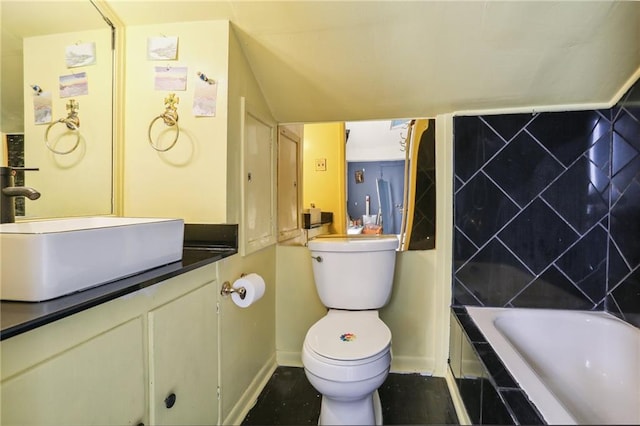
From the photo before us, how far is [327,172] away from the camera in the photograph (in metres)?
1.88

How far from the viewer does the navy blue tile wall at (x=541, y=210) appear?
1527 millimetres

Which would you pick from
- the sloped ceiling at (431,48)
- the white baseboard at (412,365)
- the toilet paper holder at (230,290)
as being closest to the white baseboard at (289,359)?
the white baseboard at (412,365)

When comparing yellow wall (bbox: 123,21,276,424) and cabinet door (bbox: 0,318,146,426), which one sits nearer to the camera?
cabinet door (bbox: 0,318,146,426)

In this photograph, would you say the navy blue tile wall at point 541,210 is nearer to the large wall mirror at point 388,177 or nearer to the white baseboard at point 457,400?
A: the large wall mirror at point 388,177

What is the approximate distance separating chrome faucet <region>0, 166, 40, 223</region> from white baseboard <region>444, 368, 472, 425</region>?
158 cm

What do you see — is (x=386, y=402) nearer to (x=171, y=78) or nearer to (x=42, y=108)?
(x=171, y=78)

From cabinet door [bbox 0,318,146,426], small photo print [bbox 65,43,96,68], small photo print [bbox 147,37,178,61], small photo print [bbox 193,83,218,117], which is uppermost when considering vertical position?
small photo print [bbox 147,37,178,61]

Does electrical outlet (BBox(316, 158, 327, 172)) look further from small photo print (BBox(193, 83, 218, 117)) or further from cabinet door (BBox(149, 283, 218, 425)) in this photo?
cabinet door (BBox(149, 283, 218, 425))

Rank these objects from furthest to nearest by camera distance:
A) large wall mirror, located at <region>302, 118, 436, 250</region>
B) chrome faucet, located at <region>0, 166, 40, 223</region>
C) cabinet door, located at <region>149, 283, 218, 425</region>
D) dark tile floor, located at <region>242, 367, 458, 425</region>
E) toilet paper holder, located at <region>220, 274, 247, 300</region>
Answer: large wall mirror, located at <region>302, 118, 436, 250</region>, dark tile floor, located at <region>242, 367, 458, 425</region>, toilet paper holder, located at <region>220, 274, 247, 300</region>, cabinet door, located at <region>149, 283, 218, 425</region>, chrome faucet, located at <region>0, 166, 40, 223</region>

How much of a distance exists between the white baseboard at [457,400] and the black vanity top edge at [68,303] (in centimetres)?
118

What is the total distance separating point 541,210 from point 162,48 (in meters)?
1.91

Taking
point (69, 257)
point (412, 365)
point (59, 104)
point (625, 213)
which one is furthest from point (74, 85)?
point (625, 213)

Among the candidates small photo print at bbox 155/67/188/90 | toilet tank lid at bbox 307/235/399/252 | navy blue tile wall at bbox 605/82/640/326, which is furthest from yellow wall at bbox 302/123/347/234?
navy blue tile wall at bbox 605/82/640/326

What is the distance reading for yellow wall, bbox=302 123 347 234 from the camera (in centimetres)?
184
